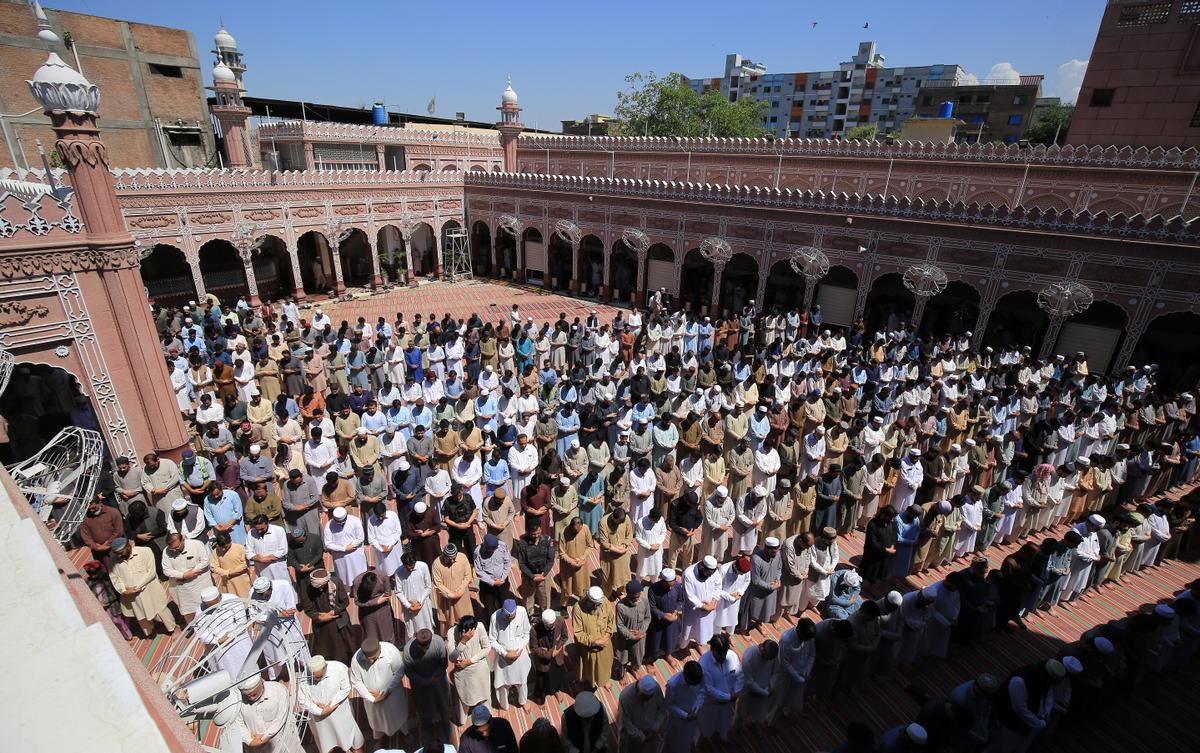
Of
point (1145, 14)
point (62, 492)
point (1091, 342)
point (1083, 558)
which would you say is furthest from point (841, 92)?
point (62, 492)

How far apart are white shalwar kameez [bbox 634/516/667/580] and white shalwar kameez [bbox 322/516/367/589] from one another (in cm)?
332

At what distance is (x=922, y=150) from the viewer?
21.0 m

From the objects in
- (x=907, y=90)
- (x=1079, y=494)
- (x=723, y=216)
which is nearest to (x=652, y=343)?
(x=723, y=216)

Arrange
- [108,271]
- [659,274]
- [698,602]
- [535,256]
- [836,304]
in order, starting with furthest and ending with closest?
[535,256] → [659,274] → [836,304] → [108,271] → [698,602]

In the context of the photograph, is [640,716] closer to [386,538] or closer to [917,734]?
[917,734]

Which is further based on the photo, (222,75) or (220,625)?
(222,75)

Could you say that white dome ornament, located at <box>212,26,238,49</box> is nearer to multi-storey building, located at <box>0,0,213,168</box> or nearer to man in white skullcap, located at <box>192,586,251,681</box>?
multi-storey building, located at <box>0,0,213,168</box>

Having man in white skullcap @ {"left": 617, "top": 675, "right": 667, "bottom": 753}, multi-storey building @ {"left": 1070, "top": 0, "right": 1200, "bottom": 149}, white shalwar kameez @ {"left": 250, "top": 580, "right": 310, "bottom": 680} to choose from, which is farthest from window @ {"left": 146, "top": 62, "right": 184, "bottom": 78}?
multi-storey building @ {"left": 1070, "top": 0, "right": 1200, "bottom": 149}

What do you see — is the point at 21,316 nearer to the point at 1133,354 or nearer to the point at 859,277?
the point at 859,277

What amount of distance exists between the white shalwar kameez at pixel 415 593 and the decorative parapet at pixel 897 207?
1567 centimetres

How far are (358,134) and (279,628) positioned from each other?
27.8m

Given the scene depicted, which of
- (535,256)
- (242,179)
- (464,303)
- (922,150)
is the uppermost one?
(922,150)

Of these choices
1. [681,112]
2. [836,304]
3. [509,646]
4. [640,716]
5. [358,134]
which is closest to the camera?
[640,716]

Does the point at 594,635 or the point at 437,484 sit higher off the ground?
the point at 437,484
